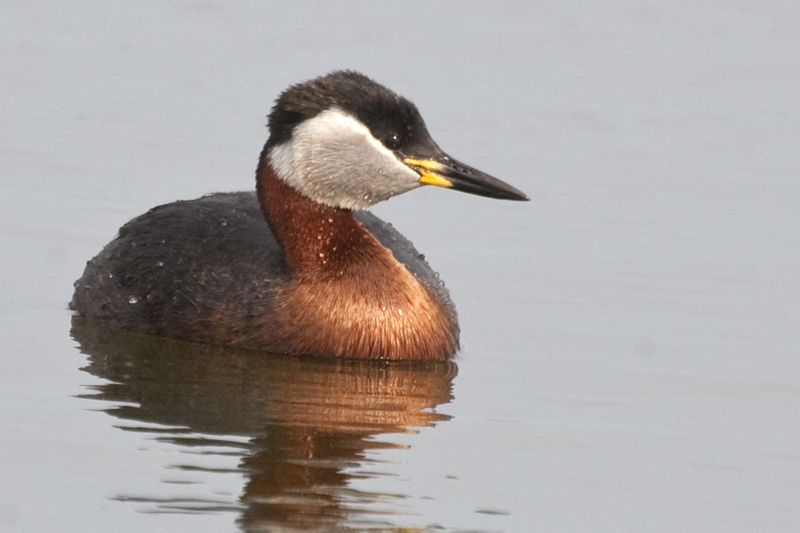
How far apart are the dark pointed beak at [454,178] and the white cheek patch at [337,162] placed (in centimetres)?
7

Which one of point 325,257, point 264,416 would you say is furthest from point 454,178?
point 264,416

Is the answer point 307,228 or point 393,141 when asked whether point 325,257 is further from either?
point 393,141

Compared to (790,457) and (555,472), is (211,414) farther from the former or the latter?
(790,457)

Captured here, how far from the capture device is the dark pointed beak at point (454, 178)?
37.5 feet

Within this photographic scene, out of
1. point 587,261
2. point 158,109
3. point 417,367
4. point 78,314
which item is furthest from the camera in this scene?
point 158,109

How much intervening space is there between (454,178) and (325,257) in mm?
996

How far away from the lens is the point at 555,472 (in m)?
9.15

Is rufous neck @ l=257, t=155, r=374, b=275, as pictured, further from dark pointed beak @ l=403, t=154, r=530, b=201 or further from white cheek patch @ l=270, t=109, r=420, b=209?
dark pointed beak @ l=403, t=154, r=530, b=201

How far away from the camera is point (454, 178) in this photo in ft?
37.5

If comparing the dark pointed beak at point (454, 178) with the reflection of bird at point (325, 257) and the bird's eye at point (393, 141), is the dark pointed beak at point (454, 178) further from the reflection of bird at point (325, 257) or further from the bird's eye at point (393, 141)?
the bird's eye at point (393, 141)

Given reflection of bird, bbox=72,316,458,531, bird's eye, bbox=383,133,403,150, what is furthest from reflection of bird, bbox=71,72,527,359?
reflection of bird, bbox=72,316,458,531

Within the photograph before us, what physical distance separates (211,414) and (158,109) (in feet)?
26.6

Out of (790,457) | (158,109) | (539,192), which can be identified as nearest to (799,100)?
(539,192)

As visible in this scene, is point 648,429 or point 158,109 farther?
point 158,109
